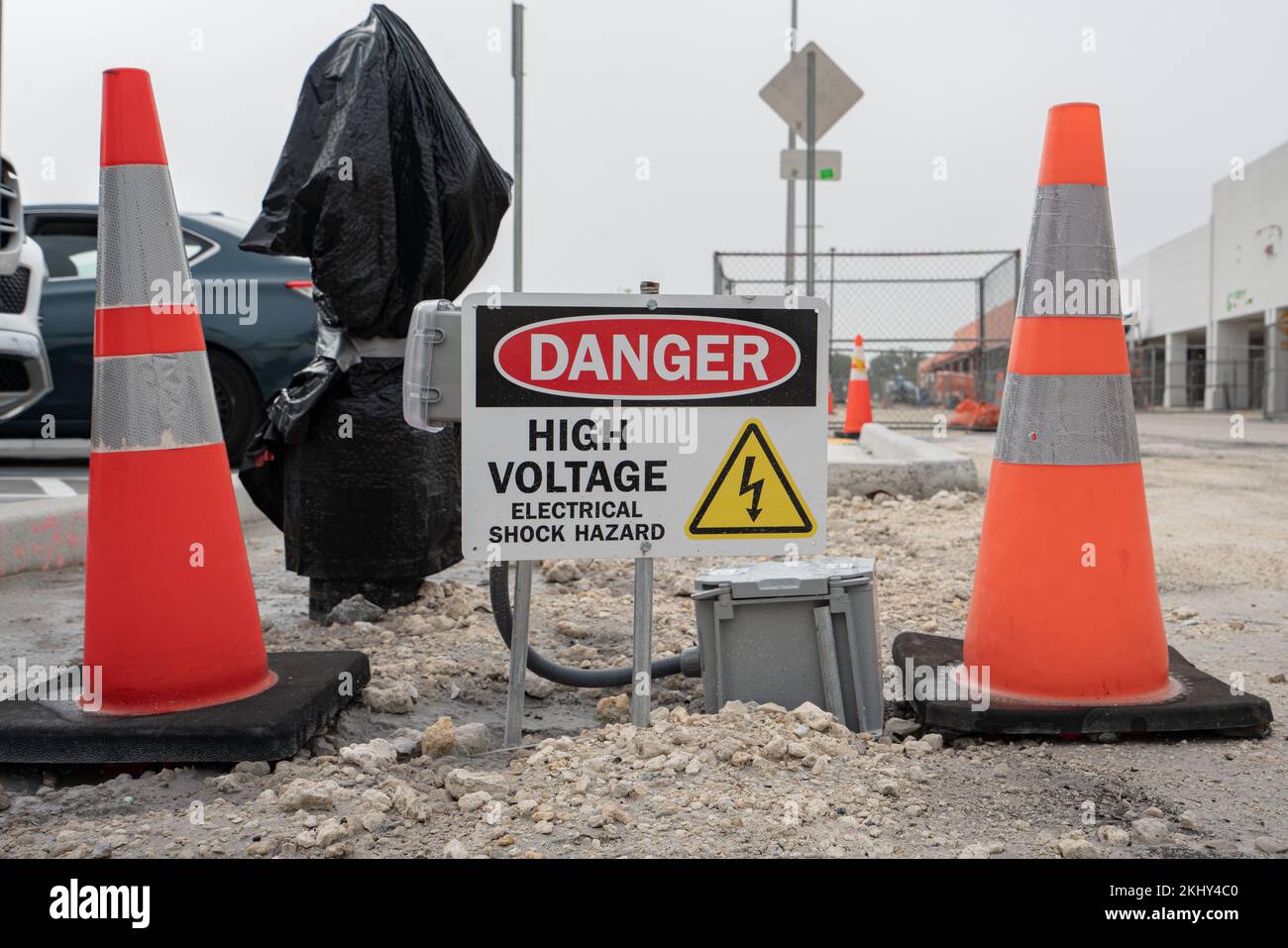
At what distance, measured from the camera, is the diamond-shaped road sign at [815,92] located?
783cm

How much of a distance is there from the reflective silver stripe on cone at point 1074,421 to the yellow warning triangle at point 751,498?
0.67 metres

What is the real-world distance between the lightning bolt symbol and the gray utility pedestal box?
0.24 meters

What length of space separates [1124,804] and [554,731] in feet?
4.51

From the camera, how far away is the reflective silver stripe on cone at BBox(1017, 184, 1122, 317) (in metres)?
2.89

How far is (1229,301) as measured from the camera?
105ft

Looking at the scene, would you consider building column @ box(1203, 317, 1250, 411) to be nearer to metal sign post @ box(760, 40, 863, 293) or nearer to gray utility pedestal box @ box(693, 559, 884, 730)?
metal sign post @ box(760, 40, 863, 293)

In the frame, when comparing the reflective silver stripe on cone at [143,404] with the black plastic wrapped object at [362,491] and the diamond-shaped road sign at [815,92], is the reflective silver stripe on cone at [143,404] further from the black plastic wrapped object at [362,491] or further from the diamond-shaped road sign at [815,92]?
the diamond-shaped road sign at [815,92]

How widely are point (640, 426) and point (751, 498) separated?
1.05 ft

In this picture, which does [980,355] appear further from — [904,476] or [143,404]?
[143,404]

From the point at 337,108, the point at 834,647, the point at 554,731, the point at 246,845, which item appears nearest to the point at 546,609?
the point at 554,731

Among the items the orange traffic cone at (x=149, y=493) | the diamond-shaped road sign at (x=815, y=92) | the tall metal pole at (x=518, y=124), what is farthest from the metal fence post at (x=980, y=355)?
the orange traffic cone at (x=149, y=493)

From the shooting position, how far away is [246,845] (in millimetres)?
2084

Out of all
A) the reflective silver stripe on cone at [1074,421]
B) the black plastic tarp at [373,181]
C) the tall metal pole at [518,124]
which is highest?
the tall metal pole at [518,124]

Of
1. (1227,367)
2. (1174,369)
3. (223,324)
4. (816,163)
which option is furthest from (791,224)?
(1174,369)
